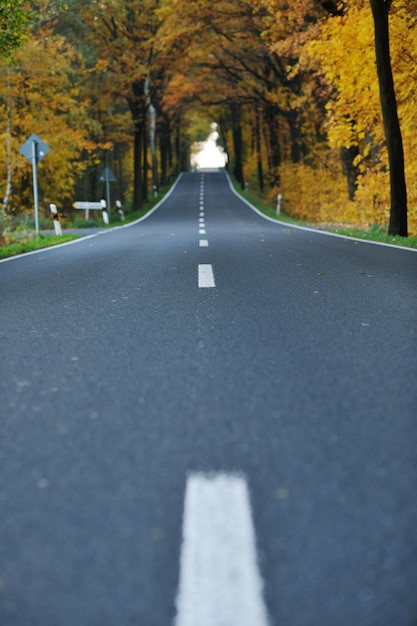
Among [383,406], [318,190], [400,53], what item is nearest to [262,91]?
[318,190]

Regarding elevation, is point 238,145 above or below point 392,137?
above

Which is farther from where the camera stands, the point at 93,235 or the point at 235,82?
the point at 235,82

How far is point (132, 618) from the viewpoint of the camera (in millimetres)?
1915

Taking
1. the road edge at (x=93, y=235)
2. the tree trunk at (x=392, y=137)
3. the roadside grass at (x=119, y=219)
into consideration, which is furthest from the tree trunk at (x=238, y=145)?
the tree trunk at (x=392, y=137)

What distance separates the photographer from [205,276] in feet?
30.8

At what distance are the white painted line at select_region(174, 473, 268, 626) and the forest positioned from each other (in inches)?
584

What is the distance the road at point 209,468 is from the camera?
202 cm

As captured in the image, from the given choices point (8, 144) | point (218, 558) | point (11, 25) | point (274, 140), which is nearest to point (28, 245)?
point (11, 25)

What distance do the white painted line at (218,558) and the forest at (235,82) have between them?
1484 centimetres

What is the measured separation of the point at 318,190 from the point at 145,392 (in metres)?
35.4

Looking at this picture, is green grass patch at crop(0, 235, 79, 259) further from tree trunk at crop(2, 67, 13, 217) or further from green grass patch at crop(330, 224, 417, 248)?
tree trunk at crop(2, 67, 13, 217)

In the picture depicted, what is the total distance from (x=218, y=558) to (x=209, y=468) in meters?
0.68

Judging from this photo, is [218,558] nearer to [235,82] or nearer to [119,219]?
[119,219]

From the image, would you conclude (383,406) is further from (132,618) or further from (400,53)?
(400,53)
